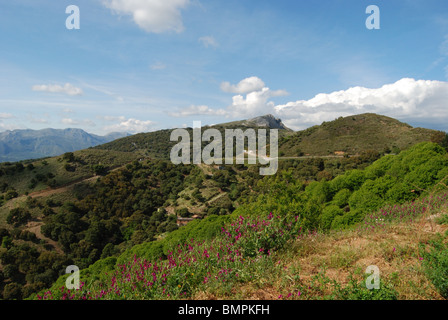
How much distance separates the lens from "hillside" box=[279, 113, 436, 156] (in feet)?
172

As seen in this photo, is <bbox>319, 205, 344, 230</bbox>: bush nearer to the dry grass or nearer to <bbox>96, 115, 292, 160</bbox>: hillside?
the dry grass

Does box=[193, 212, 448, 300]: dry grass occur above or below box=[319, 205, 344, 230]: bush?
above

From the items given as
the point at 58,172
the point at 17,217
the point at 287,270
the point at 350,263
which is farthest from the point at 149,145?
the point at 350,263

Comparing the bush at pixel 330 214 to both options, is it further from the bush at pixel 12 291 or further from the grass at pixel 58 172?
the grass at pixel 58 172

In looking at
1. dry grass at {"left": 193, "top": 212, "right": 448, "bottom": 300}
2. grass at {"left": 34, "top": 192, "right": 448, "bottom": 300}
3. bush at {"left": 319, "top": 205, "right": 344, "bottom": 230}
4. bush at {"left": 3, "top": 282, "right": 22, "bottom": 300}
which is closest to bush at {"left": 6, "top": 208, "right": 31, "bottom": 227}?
bush at {"left": 3, "top": 282, "right": 22, "bottom": 300}

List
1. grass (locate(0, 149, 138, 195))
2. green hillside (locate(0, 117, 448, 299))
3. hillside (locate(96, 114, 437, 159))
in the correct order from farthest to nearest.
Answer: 1. hillside (locate(96, 114, 437, 159))
2. grass (locate(0, 149, 138, 195))
3. green hillside (locate(0, 117, 448, 299))

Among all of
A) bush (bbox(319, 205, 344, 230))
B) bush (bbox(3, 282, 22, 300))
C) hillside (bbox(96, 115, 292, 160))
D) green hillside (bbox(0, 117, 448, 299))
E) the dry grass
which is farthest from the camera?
hillside (bbox(96, 115, 292, 160))

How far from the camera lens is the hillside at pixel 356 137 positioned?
2062 inches

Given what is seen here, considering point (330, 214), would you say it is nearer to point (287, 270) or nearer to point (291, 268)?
point (287, 270)

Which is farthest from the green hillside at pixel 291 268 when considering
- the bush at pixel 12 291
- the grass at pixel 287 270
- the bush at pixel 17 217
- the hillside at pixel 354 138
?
the hillside at pixel 354 138

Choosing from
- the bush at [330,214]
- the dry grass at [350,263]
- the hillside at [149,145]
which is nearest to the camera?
the dry grass at [350,263]

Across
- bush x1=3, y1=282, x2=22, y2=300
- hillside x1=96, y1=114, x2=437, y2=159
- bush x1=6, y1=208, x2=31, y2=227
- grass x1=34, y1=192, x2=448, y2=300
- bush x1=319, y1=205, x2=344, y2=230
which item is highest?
hillside x1=96, y1=114, x2=437, y2=159

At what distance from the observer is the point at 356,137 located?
60.1 metres
